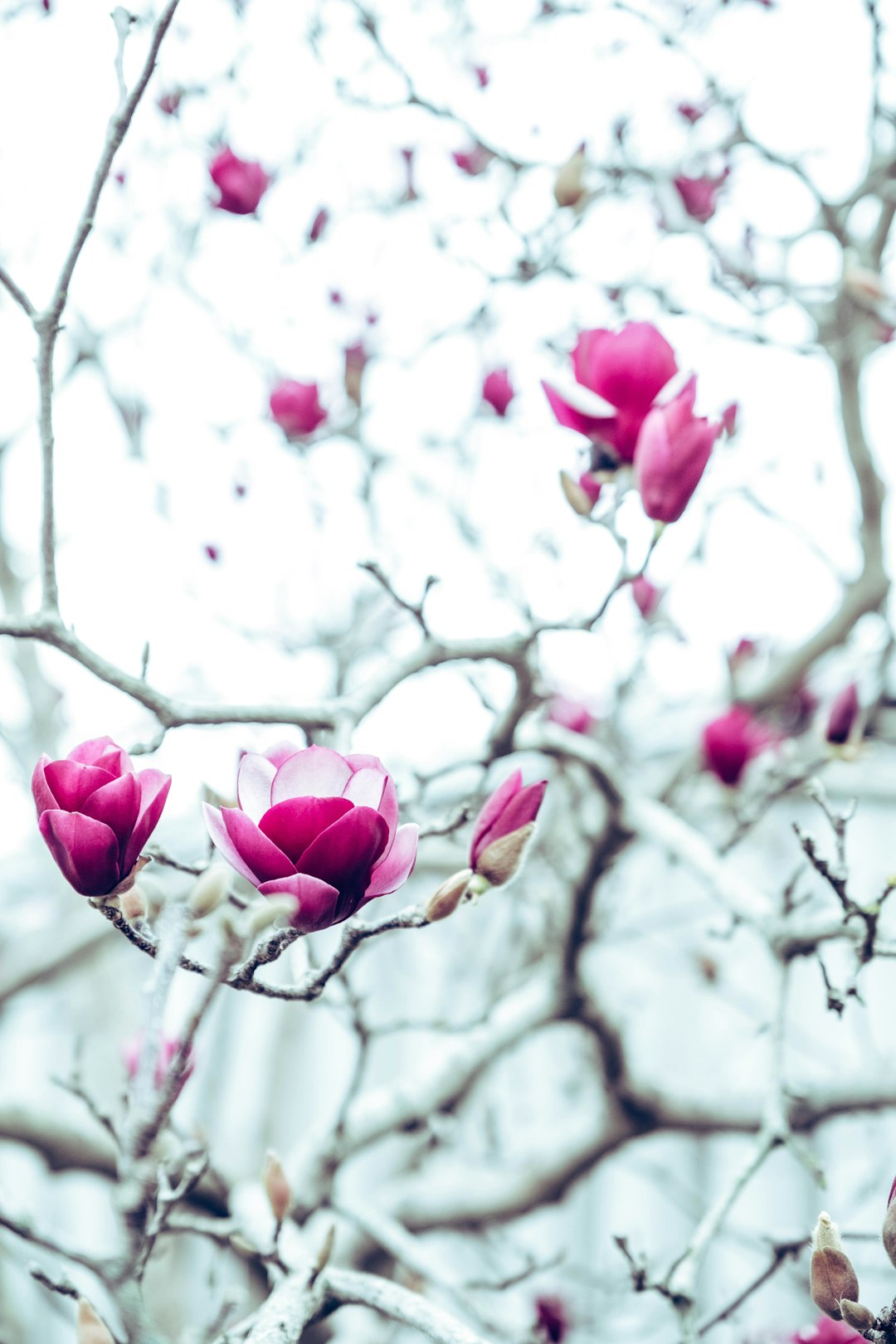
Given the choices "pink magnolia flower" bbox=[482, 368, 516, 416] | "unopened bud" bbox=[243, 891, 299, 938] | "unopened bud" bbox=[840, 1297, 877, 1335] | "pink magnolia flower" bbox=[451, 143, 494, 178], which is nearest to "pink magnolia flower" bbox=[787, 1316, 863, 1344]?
"unopened bud" bbox=[840, 1297, 877, 1335]

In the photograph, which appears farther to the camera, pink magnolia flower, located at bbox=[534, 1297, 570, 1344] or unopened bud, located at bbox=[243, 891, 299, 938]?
pink magnolia flower, located at bbox=[534, 1297, 570, 1344]

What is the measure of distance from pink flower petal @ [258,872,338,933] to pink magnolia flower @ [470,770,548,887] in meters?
0.14

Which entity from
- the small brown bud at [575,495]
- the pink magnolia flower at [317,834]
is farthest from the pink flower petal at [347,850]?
the small brown bud at [575,495]

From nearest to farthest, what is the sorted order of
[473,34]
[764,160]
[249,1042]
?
1. [764,160]
2. [473,34]
3. [249,1042]

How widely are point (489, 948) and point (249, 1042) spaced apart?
3.01 feet

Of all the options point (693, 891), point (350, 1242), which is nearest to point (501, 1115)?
point (693, 891)

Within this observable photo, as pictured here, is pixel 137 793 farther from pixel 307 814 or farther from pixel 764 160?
pixel 764 160

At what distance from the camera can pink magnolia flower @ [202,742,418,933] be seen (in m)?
0.49

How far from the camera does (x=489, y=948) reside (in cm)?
253

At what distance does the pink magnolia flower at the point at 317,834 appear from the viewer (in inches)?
19.4

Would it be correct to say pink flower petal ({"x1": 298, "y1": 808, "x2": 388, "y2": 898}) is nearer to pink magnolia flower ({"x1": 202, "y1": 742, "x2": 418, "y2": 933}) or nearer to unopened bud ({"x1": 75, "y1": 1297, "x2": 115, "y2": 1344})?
pink magnolia flower ({"x1": 202, "y1": 742, "x2": 418, "y2": 933})

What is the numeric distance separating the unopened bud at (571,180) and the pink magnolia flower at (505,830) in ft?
2.57

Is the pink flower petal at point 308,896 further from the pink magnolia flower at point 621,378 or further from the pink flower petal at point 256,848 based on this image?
the pink magnolia flower at point 621,378

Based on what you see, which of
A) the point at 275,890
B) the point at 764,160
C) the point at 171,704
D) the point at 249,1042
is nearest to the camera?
the point at 275,890
